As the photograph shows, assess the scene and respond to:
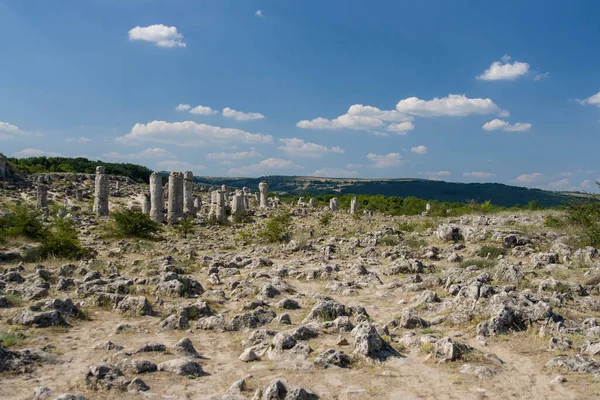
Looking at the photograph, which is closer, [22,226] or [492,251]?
[492,251]

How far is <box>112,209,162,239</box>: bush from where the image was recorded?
18.8 meters

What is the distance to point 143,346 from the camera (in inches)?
223

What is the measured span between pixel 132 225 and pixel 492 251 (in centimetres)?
1512

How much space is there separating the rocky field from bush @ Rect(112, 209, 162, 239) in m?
6.36

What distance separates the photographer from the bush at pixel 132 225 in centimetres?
1877

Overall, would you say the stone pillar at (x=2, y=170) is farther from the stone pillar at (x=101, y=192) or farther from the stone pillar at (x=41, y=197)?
the stone pillar at (x=101, y=192)

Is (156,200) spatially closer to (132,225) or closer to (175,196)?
(175,196)

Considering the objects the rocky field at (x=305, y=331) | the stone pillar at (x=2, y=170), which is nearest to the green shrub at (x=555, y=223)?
the rocky field at (x=305, y=331)

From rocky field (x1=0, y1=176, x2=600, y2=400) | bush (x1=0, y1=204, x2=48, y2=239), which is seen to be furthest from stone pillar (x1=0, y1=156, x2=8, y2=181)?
rocky field (x1=0, y1=176, x2=600, y2=400)

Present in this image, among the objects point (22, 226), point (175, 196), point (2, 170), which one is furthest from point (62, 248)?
point (2, 170)

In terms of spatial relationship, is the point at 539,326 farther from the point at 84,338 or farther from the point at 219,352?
the point at 84,338

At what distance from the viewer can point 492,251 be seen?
42.7 feet

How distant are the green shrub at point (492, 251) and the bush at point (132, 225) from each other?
14407 millimetres

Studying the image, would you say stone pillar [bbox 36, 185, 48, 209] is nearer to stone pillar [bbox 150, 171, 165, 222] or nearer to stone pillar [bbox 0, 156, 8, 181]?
stone pillar [bbox 150, 171, 165, 222]
